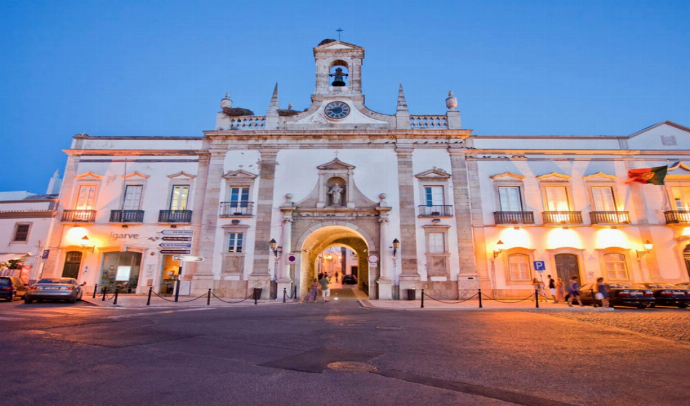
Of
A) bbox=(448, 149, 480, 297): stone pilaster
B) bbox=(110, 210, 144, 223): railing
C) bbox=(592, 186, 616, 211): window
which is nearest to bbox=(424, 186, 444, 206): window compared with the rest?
bbox=(448, 149, 480, 297): stone pilaster

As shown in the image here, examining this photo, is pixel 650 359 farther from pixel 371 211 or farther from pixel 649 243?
pixel 649 243

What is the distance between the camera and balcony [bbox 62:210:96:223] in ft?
69.6

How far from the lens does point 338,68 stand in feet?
79.9

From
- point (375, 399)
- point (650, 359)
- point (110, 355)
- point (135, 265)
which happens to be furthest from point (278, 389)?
point (135, 265)

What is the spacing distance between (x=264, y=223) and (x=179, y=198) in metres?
6.11

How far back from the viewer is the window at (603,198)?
21047 millimetres

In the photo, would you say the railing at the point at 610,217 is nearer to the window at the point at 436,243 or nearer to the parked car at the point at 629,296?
the parked car at the point at 629,296

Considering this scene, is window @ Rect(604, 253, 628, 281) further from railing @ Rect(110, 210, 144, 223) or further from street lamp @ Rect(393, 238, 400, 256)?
railing @ Rect(110, 210, 144, 223)

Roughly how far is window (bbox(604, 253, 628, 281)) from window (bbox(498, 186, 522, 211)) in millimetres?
5724

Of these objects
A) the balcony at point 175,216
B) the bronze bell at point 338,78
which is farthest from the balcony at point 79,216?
the bronze bell at point 338,78

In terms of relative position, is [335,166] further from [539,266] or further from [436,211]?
[539,266]

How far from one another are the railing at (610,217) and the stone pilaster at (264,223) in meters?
19.4

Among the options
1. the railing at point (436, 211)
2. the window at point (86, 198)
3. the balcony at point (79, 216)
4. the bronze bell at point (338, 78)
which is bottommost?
the balcony at point (79, 216)

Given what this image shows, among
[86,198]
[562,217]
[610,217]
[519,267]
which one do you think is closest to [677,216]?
[610,217]
